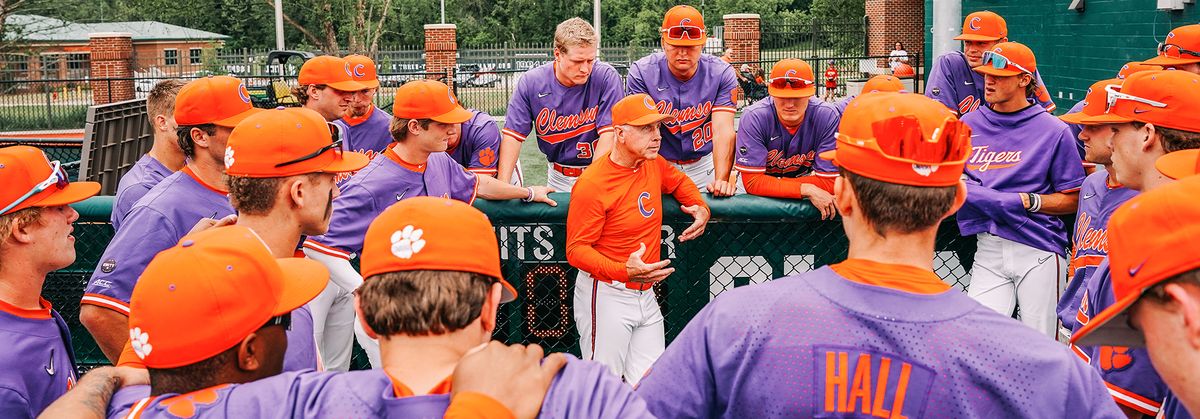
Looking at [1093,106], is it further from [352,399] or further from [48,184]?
[48,184]

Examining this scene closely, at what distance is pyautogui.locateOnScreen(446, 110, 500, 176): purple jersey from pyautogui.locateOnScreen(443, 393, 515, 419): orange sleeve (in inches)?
185

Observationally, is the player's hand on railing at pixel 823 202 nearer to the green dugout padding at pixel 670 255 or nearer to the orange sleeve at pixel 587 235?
the green dugout padding at pixel 670 255

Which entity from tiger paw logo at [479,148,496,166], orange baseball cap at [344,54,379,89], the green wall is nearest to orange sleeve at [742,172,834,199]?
tiger paw logo at [479,148,496,166]

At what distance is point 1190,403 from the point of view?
186 centimetres

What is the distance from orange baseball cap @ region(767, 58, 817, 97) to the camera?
5824mm

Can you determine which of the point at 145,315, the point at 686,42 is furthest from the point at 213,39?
the point at 145,315

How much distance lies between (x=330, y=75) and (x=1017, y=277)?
4.12 meters

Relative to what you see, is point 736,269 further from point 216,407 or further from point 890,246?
point 216,407

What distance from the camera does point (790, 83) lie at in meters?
5.88

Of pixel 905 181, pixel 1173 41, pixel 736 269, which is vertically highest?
pixel 1173 41

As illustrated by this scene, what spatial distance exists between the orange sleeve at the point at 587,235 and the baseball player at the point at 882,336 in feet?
8.29

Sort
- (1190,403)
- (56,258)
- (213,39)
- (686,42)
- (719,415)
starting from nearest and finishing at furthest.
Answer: (1190,403)
(719,415)
(56,258)
(686,42)
(213,39)

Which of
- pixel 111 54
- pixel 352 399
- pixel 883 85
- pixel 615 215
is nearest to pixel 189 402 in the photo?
pixel 352 399

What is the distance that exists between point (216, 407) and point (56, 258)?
1534 mm
